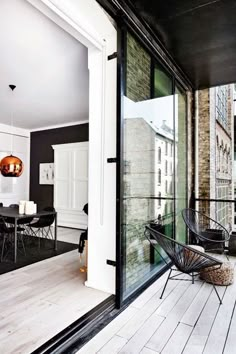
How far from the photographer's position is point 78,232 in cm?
606

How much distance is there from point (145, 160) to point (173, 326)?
5.63ft

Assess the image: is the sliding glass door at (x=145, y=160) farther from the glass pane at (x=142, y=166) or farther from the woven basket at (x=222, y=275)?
the woven basket at (x=222, y=275)

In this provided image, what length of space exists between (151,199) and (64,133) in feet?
15.1

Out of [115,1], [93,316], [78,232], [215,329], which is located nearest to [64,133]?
[78,232]

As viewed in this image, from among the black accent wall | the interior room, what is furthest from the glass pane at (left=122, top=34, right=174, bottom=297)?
the black accent wall

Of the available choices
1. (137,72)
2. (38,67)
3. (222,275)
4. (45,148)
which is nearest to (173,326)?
(222,275)

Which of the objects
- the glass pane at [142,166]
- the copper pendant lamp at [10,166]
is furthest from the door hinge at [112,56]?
the copper pendant lamp at [10,166]

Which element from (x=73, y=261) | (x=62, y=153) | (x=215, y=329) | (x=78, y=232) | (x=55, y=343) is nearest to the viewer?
(x=55, y=343)

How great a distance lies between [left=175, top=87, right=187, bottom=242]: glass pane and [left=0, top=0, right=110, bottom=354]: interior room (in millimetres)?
1567

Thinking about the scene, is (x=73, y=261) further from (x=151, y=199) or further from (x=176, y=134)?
(x=176, y=134)

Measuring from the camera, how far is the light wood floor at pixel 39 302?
1850mm

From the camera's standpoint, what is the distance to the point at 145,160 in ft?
9.49

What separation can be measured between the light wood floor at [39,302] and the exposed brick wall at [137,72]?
2193mm

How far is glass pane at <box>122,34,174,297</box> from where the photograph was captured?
98.8 inches
